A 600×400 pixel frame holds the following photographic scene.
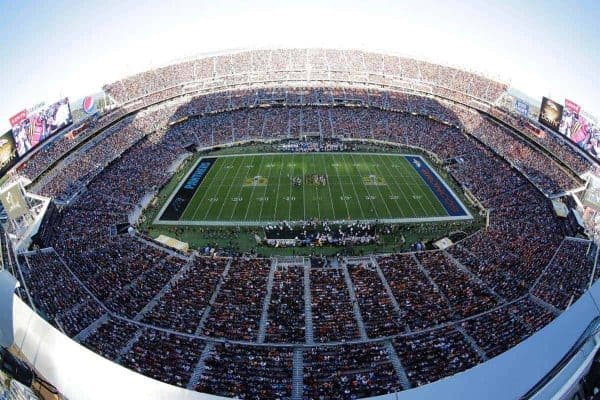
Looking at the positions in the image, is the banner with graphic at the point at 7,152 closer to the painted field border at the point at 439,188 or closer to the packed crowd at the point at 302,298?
the packed crowd at the point at 302,298

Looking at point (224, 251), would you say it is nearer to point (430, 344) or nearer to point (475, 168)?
point (430, 344)

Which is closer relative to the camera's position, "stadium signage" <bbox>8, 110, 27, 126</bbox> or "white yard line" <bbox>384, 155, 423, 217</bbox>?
"stadium signage" <bbox>8, 110, 27, 126</bbox>

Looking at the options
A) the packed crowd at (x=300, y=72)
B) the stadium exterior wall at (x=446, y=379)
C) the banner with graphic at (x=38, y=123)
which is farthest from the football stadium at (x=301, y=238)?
the packed crowd at (x=300, y=72)

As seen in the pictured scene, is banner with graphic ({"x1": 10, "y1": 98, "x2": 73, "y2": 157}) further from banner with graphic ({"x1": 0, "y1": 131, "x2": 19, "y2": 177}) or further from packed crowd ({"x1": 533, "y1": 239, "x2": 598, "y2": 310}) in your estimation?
packed crowd ({"x1": 533, "y1": 239, "x2": 598, "y2": 310})

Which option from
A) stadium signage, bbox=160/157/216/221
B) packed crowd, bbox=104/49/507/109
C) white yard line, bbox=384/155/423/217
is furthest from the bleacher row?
white yard line, bbox=384/155/423/217

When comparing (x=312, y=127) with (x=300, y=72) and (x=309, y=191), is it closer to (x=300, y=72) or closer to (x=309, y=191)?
(x=300, y=72)

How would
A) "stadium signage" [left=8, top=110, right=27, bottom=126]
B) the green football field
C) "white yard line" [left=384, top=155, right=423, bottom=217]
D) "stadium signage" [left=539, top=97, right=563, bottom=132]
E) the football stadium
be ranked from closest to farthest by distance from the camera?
the football stadium < "stadium signage" [left=8, top=110, right=27, bottom=126] < the green football field < "white yard line" [left=384, top=155, right=423, bottom=217] < "stadium signage" [left=539, top=97, right=563, bottom=132]
